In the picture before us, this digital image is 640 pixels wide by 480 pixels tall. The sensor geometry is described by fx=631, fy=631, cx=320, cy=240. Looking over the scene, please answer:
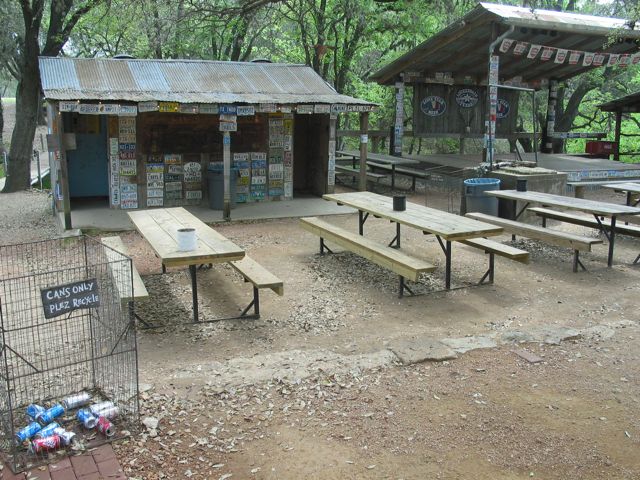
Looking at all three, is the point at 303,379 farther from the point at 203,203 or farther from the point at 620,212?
the point at 203,203

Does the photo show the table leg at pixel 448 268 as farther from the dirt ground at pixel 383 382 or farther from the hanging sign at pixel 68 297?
the hanging sign at pixel 68 297

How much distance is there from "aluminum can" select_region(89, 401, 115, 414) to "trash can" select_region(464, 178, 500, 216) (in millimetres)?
7896

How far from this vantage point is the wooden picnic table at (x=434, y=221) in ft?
22.6

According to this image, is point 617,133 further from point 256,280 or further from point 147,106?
point 256,280

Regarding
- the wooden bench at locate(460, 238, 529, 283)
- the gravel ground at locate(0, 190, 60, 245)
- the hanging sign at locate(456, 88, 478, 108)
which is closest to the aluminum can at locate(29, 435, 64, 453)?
the wooden bench at locate(460, 238, 529, 283)

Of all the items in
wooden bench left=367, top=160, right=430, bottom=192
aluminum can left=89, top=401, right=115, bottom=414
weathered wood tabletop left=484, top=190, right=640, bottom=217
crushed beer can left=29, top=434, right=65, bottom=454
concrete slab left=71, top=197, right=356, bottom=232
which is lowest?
crushed beer can left=29, top=434, right=65, bottom=454

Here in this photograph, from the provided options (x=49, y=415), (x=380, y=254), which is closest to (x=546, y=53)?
(x=380, y=254)

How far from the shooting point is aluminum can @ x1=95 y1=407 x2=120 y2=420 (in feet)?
13.3

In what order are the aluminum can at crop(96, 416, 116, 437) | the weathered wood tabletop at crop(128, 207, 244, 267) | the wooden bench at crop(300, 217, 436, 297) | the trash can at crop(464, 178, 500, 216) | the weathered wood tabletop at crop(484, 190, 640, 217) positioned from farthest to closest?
the trash can at crop(464, 178, 500, 216) < the weathered wood tabletop at crop(484, 190, 640, 217) < the wooden bench at crop(300, 217, 436, 297) < the weathered wood tabletop at crop(128, 207, 244, 267) < the aluminum can at crop(96, 416, 116, 437)

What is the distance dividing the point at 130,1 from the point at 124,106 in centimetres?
165

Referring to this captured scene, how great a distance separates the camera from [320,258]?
29.2 feet

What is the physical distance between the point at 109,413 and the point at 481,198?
802 cm

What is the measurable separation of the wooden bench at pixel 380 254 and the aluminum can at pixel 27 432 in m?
3.85

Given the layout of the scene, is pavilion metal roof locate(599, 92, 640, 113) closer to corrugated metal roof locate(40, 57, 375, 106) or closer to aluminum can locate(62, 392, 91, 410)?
corrugated metal roof locate(40, 57, 375, 106)
